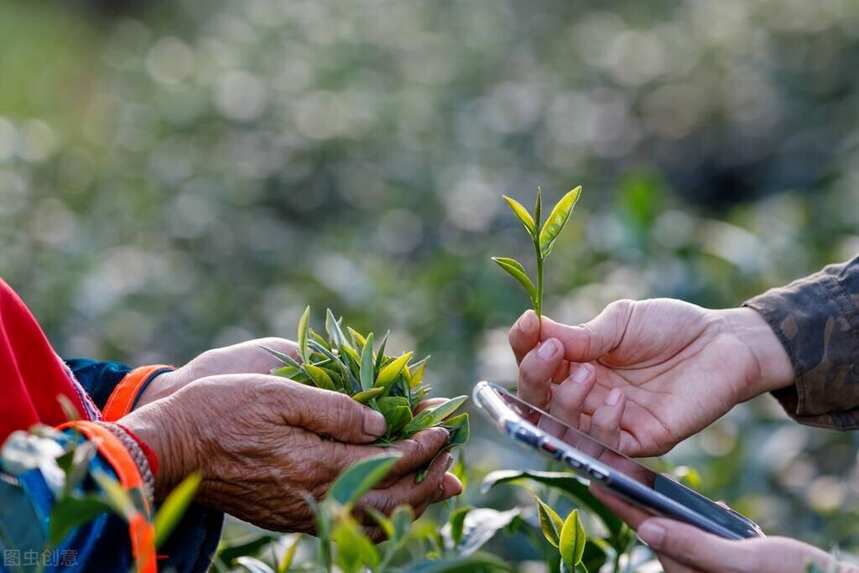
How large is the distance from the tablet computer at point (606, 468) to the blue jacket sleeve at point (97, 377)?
0.73 m

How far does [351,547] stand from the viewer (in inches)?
48.9

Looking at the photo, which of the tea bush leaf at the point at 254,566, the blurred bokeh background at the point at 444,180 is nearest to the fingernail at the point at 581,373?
the tea bush leaf at the point at 254,566

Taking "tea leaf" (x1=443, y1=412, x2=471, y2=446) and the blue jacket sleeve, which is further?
the blue jacket sleeve

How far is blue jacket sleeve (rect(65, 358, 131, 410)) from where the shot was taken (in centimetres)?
201

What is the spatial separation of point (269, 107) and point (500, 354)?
3.22 metres

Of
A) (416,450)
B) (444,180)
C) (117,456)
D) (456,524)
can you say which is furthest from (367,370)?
(444,180)

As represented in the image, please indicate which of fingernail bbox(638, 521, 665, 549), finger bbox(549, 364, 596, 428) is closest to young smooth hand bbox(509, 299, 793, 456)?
finger bbox(549, 364, 596, 428)

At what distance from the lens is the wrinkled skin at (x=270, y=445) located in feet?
5.21

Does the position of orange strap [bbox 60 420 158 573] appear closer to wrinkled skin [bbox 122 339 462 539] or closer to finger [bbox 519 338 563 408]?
wrinkled skin [bbox 122 339 462 539]

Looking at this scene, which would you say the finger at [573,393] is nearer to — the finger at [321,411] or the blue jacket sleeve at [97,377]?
the finger at [321,411]

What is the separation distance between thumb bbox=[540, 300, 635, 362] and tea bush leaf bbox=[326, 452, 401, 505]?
0.59 m

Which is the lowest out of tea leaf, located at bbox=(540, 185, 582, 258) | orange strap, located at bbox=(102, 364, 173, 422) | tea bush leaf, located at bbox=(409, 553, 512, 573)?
orange strap, located at bbox=(102, 364, 173, 422)

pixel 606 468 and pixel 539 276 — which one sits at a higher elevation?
pixel 539 276

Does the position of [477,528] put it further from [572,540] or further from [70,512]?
[70,512]
